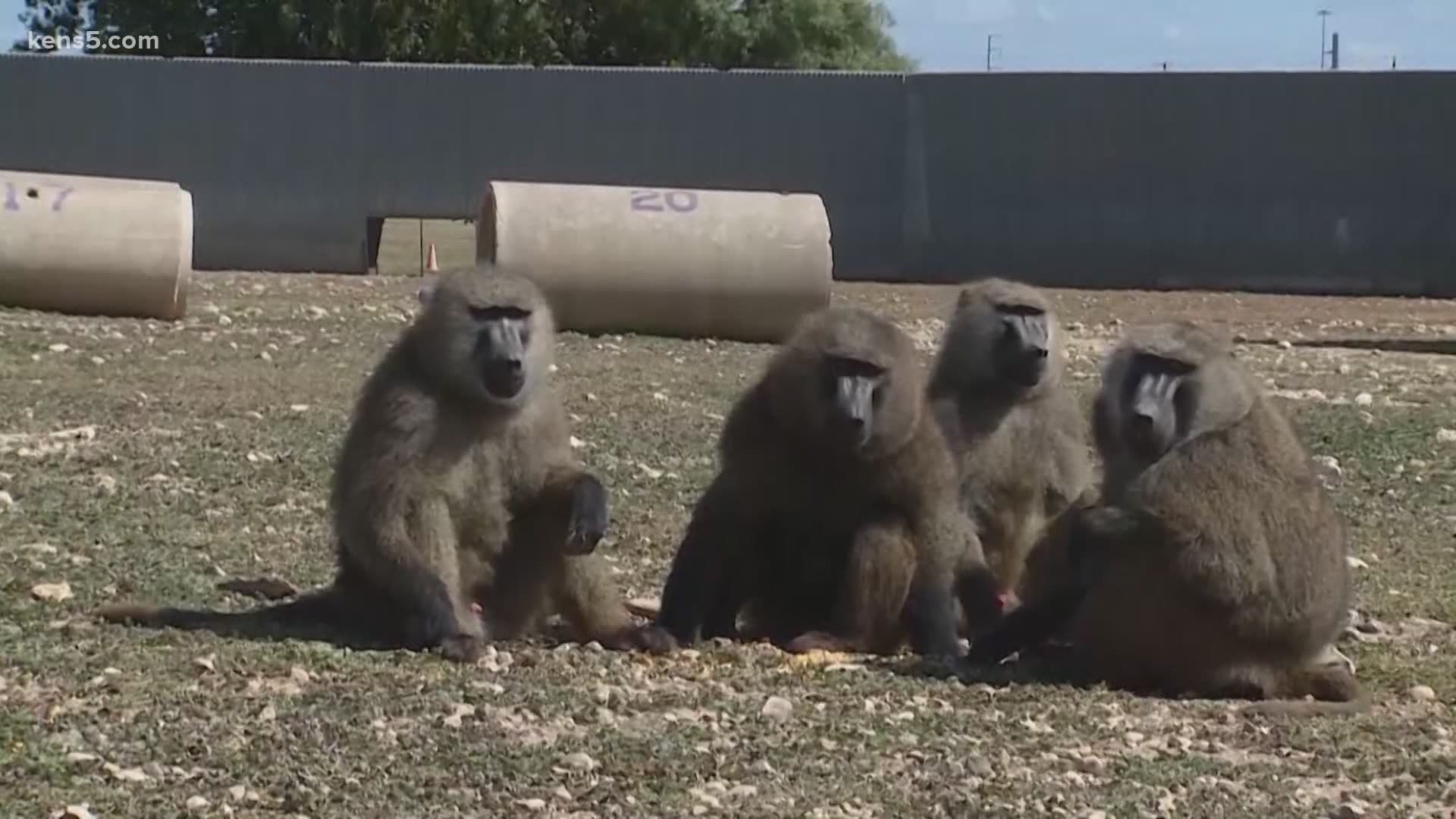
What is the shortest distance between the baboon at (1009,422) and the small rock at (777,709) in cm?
205

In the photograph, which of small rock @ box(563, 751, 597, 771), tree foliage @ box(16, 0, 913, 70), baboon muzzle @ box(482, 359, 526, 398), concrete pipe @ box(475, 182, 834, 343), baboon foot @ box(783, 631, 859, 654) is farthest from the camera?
tree foliage @ box(16, 0, 913, 70)

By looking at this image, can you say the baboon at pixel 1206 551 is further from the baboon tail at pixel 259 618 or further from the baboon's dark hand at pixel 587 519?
the baboon tail at pixel 259 618

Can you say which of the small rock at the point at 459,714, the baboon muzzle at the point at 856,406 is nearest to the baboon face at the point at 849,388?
the baboon muzzle at the point at 856,406

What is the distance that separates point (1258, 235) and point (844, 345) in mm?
18926

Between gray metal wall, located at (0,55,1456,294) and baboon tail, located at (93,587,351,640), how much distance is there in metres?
17.7

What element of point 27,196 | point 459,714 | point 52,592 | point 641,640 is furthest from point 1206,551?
point 27,196

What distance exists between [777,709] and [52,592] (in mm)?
2441

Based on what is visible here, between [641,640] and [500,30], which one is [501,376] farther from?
[500,30]

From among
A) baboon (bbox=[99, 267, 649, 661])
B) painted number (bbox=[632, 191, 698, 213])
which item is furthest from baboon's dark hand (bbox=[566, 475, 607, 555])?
painted number (bbox=[632, 191, 698, 213])

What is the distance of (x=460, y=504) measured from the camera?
6.63m

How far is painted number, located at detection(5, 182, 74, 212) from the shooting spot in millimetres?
15336

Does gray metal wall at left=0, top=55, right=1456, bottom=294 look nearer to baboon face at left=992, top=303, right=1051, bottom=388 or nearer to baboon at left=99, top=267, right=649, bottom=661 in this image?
baboon face at left=992, top=303, right=1051, bottom=388

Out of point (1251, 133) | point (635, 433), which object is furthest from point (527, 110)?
point (635, 433)

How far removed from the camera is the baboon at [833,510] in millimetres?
6812
